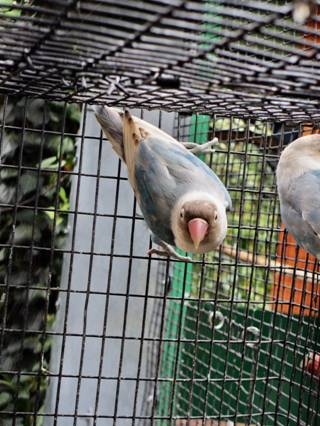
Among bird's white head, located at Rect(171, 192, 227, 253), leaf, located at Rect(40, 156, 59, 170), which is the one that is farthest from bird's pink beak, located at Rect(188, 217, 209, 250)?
leaf, located at Rect(40, 156, 59, 170)

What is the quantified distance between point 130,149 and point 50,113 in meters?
0.59

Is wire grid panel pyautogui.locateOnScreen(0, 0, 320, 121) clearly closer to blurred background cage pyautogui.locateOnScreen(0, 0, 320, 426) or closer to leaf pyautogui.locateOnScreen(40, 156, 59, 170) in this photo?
blurred background cage pyautogui.locateOnScreen(0, 0, 320, 426)

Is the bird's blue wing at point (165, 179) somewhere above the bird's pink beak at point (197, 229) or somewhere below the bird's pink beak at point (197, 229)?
above

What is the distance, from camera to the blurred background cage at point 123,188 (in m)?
0.90

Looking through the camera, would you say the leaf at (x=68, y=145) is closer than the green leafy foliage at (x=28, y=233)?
No

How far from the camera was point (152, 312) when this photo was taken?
2.82m

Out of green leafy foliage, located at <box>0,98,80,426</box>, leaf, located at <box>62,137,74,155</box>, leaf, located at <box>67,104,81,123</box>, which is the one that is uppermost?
leaf, located at <box>67,104,81,123</box>

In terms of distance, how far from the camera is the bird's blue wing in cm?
137

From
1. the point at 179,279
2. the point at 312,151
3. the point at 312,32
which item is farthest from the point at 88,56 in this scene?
the point at 179,279

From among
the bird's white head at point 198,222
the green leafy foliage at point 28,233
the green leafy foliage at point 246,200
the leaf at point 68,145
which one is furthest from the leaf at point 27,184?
the bird's white head at point 198,222

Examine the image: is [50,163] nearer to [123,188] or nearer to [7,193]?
[7,193]

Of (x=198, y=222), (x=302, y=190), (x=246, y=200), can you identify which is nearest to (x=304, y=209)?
(x=302, y=190)

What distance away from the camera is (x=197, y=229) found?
4.15 ft

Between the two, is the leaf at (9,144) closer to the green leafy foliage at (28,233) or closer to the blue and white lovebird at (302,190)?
the green leafy foliage at (28,233)
